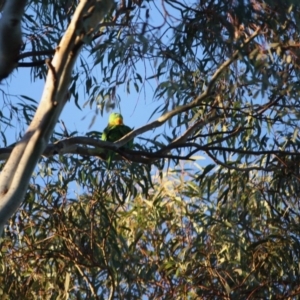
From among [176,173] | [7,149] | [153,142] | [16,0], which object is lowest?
[7,149]

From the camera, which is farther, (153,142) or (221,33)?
(153,142)

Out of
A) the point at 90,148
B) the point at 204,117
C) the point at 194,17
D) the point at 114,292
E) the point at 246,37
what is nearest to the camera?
the point at 246,37

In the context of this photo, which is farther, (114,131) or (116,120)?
→ (116,120)

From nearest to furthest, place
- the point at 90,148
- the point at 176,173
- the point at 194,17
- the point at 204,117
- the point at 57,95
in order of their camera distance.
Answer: the point at 57,95
the point at 194,17
the point at 90,148
the point at 204,117
the point at 176,173

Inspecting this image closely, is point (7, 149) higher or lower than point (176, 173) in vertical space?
lower

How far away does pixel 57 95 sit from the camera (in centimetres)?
300

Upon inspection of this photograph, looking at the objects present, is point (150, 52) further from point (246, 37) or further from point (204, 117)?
point (204, 117)

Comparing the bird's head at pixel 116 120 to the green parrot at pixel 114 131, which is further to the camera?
the bird's head at pixel 116 120

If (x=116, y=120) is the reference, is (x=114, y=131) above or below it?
below

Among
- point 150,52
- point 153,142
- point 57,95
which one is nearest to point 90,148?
point 153,142

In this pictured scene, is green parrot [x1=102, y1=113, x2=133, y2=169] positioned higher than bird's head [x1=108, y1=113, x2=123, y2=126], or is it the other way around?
bird's head [x1=108, y1=113, x2=123, y2=126]

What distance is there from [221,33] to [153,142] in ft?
2.48

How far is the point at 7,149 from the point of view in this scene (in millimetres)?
3428

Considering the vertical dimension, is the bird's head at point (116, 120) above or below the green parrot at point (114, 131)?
above
